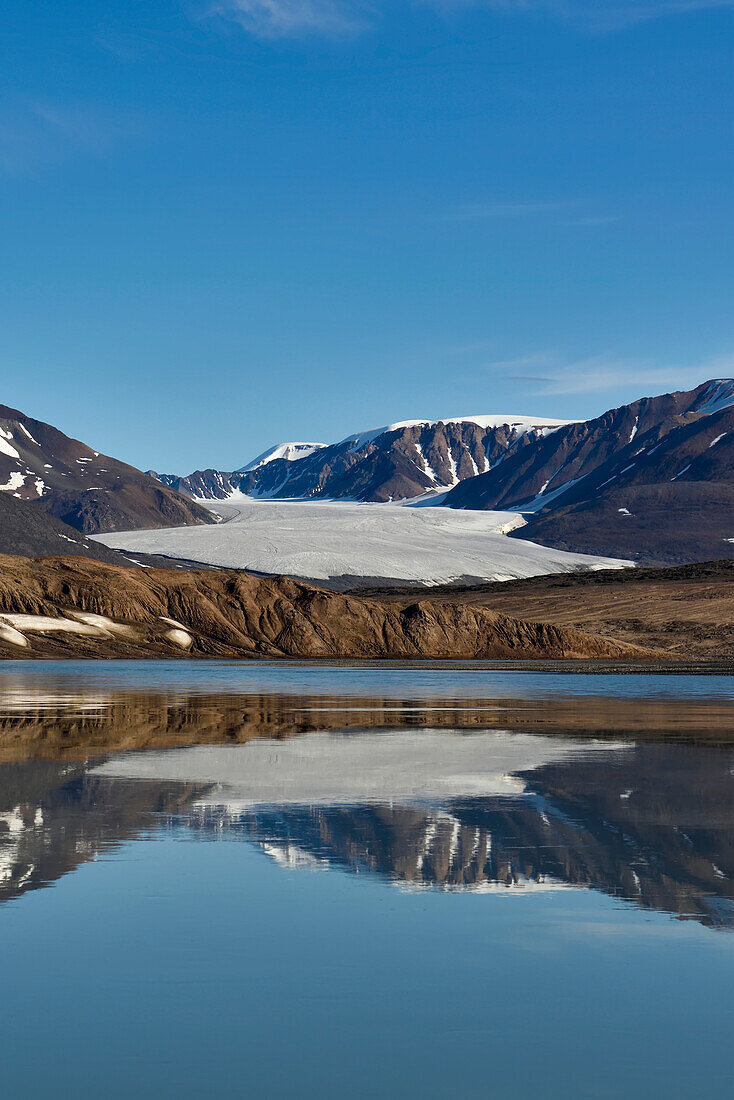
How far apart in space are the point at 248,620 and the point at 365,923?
8379 centimetres

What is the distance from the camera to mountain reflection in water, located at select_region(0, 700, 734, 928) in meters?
11.1

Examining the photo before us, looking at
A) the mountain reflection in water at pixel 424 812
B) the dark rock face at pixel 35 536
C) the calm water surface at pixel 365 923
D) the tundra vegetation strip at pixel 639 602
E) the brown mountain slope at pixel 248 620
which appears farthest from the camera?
the dark rock face at pixel 35 536

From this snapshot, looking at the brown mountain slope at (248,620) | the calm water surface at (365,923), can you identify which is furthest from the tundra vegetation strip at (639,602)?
the calm water surface at (365,923)

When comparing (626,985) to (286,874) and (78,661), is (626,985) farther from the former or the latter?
(78,661)

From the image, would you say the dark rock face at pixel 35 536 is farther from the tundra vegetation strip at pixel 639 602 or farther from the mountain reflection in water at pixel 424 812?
the mountain reflection in water at pixel 424 812

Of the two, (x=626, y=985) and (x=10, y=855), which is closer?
(x=626, y=985)

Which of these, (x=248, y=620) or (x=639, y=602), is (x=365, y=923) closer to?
(x=248, y=620)

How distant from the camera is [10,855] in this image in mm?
11688

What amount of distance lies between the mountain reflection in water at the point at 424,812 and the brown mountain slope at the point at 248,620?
2563 inches

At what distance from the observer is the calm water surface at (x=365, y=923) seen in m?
6.32

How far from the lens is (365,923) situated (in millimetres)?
9172

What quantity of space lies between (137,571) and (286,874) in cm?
8668


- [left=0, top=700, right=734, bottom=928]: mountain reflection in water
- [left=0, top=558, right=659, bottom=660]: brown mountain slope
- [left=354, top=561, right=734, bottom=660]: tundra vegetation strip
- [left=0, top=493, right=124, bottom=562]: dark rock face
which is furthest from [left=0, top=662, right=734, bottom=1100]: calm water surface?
[left=0, top=493, right=124, bottom=562]: dark rock face

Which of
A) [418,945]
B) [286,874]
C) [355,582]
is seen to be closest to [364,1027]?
[418,945]
